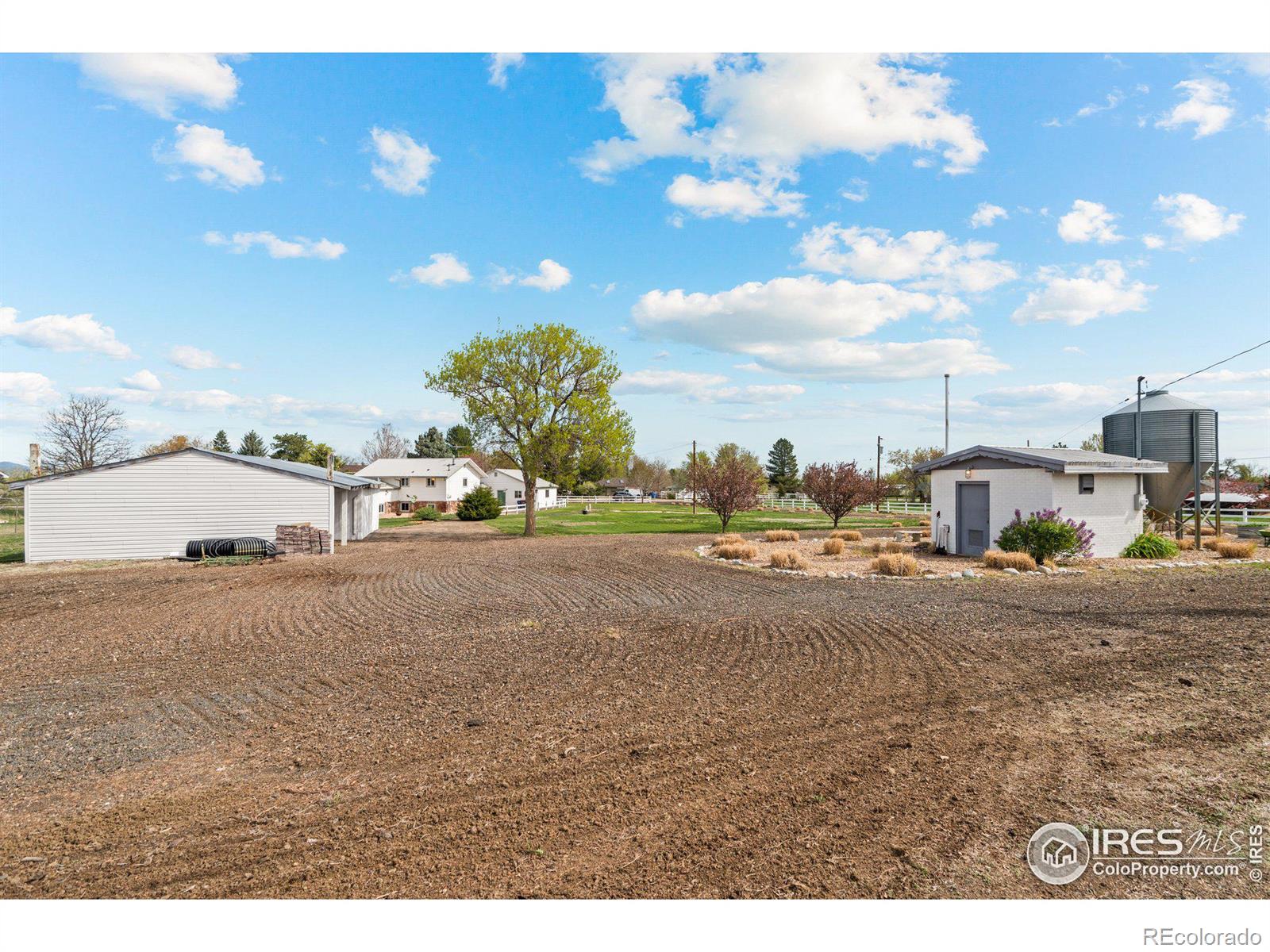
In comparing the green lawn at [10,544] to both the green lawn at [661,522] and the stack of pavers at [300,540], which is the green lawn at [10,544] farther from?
the green lawn at [661,522]

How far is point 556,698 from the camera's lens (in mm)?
6363

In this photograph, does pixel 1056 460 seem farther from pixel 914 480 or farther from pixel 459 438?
pixel 459 438

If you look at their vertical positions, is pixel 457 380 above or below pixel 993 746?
above

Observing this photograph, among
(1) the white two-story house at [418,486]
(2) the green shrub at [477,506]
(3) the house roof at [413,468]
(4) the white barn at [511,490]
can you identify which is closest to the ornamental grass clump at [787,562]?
(2) the green shrub at [477,506]

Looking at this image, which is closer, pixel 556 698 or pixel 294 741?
pixel 294 741

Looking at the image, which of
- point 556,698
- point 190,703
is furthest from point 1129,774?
point 190,703

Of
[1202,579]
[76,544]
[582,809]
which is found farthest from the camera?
[76,544]

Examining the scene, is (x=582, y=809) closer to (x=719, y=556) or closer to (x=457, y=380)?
(x=719, y=556)

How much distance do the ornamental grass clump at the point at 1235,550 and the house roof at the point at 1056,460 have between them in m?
2.41

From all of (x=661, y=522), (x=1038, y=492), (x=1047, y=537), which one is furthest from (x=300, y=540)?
(x=661, y=522)

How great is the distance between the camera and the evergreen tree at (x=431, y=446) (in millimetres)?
77312

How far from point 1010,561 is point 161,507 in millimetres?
24980

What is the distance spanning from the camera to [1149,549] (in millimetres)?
17281

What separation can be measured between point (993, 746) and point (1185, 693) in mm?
2871
